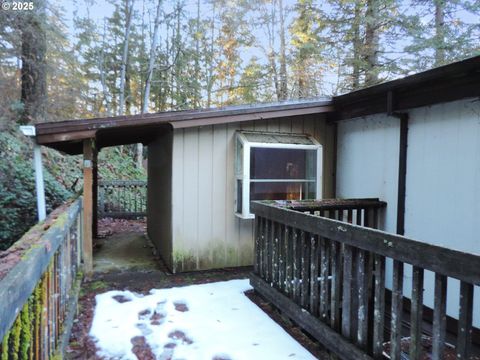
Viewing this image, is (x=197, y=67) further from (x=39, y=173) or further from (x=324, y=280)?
(x=324, y=280)

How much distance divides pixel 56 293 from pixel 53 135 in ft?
6.94

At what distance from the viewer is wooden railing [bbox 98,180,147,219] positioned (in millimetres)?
9555

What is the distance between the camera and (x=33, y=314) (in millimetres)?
1639

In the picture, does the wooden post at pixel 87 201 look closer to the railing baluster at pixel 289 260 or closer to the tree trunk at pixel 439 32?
the railing baluster at pixel 289 260

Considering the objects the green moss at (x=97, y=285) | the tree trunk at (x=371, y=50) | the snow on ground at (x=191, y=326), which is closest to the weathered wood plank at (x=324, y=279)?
the snow on ground at (x=191, y=326)

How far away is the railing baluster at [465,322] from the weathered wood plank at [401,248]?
7cm

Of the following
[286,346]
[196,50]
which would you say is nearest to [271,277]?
[286,346]

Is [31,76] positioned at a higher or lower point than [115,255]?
higher

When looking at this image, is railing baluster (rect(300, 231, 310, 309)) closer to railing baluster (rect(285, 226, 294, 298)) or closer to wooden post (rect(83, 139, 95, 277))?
railing baluster (rect(285, 226, 294, 298))

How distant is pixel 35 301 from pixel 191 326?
161 centimetres

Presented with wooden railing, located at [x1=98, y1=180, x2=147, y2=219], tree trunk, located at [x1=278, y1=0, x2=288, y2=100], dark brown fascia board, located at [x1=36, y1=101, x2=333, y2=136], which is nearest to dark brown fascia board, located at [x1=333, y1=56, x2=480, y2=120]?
dark brown fascia board, located at [x1=36, y1=101, x2=333, y2=136]

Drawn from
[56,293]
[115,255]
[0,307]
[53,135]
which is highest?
[53,135]

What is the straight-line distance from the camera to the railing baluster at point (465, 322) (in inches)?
61.0

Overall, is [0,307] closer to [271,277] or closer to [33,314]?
[33,314]
